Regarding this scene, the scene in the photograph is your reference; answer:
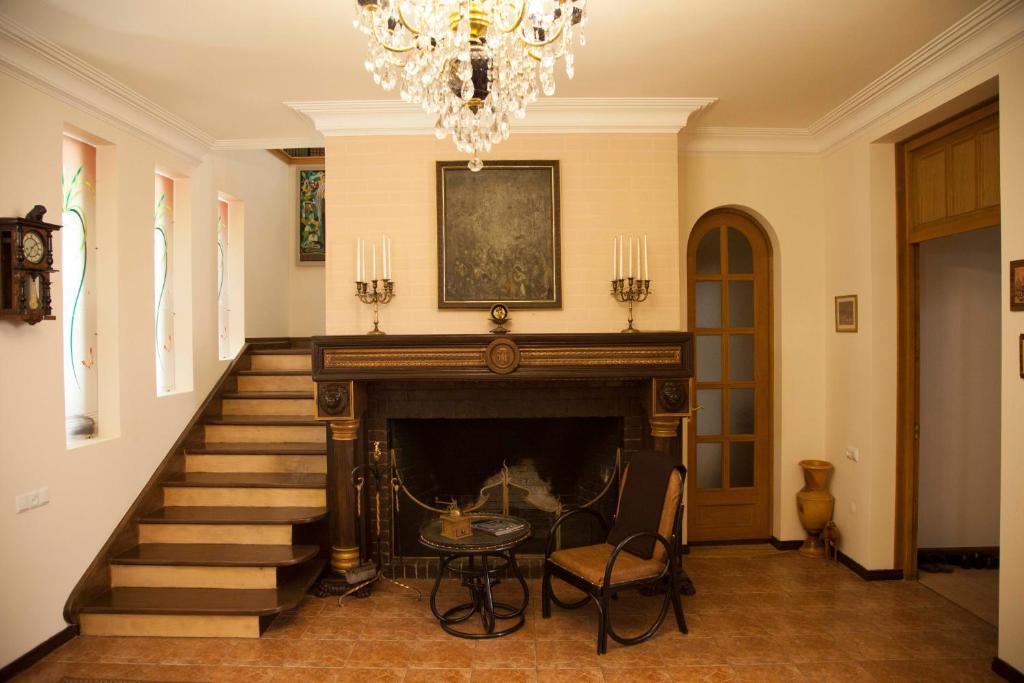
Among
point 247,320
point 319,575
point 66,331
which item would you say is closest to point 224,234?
point 247,320

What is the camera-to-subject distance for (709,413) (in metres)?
5.27

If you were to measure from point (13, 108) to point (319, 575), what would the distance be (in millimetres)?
3216

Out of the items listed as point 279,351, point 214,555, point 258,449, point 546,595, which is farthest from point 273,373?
point 546,595

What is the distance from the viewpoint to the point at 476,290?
4496 mm

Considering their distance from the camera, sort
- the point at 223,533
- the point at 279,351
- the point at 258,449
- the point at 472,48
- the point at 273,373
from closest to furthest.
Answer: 1. the point at 472,48
2. the point at 223,533
3. the point at 258,449
4. the point at 273,373
5. the point at 279,351

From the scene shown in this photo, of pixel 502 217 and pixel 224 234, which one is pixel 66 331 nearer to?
pixel 224 234

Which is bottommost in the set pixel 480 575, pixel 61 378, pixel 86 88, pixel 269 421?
pixel 480 575

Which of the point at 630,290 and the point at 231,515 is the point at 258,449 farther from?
the point at 630,290

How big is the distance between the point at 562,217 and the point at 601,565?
2.30 meters

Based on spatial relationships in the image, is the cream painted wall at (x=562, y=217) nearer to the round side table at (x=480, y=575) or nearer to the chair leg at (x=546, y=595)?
the round side table at (x=480, y=575)

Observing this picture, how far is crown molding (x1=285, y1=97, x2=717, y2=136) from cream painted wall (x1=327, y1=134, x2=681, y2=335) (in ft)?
0.20

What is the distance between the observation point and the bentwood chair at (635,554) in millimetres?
3492

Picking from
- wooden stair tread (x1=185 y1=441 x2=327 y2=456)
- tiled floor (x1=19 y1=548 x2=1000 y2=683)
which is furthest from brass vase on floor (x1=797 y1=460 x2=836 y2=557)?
wooden stair tread (x1=185 y1=441 x2=327 y2=456)

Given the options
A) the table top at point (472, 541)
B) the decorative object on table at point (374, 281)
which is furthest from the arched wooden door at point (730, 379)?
the decorative object on table at point (374, 281)
